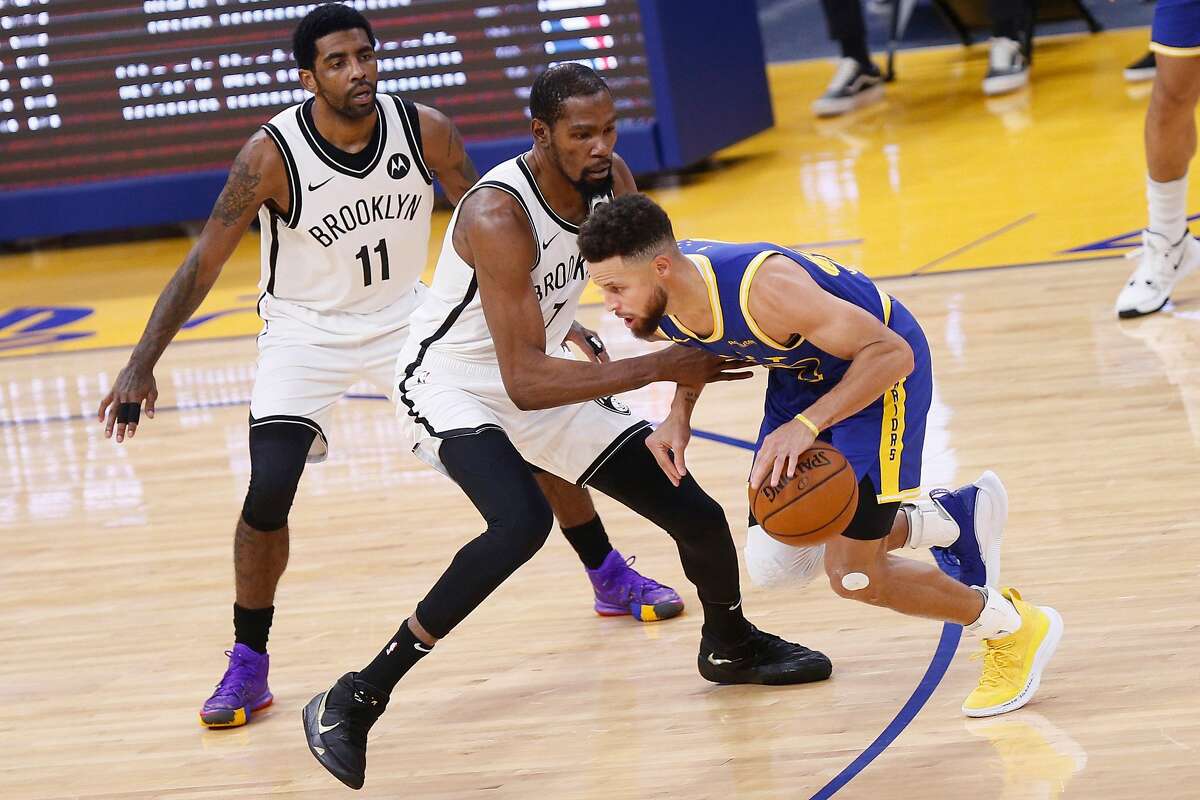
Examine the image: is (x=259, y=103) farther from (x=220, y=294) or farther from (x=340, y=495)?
(x=340, y=495)

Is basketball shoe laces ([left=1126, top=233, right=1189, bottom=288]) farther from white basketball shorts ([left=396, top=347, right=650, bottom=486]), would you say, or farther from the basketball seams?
the basketball seams

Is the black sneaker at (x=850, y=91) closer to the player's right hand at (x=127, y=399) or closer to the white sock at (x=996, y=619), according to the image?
the player's right hand at (x=127, y=399)

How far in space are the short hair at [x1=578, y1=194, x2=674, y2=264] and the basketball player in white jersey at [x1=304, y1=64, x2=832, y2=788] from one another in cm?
30

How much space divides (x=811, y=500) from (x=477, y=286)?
1.03 m

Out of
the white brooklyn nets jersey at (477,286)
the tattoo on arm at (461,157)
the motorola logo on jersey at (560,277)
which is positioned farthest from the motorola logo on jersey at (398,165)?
the motorola logo on jersey at (560,277)

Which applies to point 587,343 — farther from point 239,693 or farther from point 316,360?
point 239,693

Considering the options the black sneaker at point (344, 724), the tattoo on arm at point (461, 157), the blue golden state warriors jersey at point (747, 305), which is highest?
the tattoo on arm at point (461, 157)

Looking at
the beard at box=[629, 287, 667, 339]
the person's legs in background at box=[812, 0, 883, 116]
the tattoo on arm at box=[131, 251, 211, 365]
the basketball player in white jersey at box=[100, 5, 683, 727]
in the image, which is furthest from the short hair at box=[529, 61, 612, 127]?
the person's legs in background at box=[812, 0, 883, 116]

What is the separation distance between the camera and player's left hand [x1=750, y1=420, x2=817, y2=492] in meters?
2.97

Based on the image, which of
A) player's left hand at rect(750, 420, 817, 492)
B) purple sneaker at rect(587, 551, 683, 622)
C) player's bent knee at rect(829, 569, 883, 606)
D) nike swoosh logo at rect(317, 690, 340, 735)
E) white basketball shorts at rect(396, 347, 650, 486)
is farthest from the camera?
purple sneaker at rect(587, 551, 683, 622)

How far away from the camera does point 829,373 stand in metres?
3.24

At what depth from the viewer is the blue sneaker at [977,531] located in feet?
12.2

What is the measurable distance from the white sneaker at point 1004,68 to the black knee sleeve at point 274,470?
8.34 metres

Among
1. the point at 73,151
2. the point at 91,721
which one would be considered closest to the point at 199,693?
the point at 91,721
